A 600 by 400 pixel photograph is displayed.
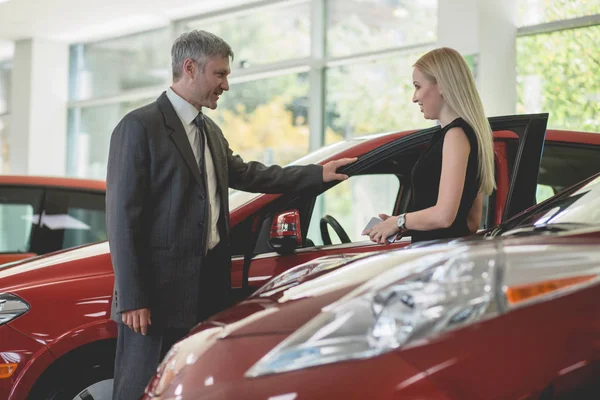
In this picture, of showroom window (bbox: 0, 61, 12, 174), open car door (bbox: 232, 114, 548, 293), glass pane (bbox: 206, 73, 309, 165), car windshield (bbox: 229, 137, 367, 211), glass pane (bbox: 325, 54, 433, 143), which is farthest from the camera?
showroom window (bbox: 0, 61, 12, 174)

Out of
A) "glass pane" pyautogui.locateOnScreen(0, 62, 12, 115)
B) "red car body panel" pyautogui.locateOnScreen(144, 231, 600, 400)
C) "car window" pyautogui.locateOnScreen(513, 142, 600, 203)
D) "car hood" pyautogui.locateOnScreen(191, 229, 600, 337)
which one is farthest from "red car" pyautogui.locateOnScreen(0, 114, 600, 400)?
"glass pane" pyautogui.locateOnScreen(0, 62, 12, 115)

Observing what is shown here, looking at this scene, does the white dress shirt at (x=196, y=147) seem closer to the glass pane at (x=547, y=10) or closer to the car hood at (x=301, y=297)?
the car hood at (x=301, y=297)

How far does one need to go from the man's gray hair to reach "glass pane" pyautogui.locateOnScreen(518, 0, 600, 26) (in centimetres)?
592

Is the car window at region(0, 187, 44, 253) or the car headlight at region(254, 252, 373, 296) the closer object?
the car headlight at region(254, 252, 373, 296)

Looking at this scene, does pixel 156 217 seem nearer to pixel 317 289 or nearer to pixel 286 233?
pixel 286 233

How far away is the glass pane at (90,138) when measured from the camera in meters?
14.6

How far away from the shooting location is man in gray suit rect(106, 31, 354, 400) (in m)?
2.73

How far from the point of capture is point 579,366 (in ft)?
4.83

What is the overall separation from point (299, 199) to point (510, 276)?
5.40ft

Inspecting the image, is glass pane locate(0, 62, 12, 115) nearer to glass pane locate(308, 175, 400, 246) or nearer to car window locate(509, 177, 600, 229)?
glass pane locate(308, 175, 400, 246)

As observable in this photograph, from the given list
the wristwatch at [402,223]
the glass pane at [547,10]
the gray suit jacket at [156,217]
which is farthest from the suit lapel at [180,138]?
the glass pane at [547,10]

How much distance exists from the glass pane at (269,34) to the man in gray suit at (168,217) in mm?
7945

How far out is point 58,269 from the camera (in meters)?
3.17

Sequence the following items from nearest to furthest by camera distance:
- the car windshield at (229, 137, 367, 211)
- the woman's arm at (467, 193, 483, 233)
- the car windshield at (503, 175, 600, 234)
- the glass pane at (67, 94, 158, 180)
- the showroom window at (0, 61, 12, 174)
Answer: the car windshield at (503, 175, 600, 234) < the woman's arm at (467, 193, 483, 233) < the car windshield at (229, 137, 367, 211) < the glass pane at (67, 94, 158, 180) < the showroom window at (0, 61, 12, 174)
